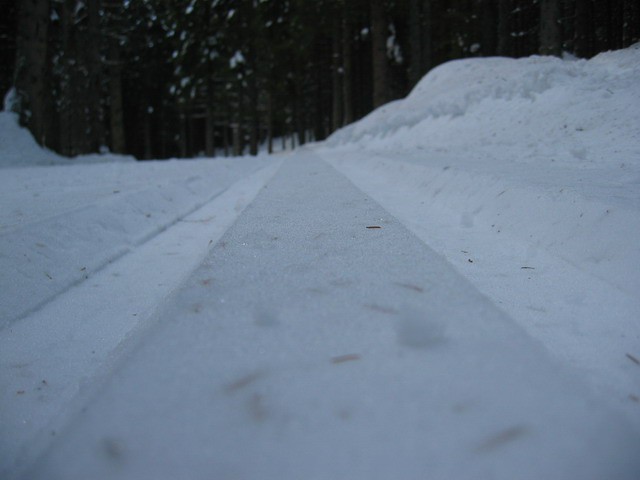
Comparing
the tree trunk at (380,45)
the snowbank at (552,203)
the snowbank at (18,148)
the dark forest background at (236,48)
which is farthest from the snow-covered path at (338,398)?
the tree trunk at (380,45)

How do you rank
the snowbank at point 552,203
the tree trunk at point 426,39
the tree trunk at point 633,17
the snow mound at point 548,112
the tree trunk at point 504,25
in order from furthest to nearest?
the tree trunk at point 633,17
the tree trunk at point 426,39
the tree trunk at point 504,25
the snow mound at point 548,112
the snowbank at point 552,203

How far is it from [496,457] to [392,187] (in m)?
3.16

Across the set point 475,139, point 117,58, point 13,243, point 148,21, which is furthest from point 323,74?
point 13,243

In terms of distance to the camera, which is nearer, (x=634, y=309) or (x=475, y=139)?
(x=634, y=309)

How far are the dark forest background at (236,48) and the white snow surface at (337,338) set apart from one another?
28.7 feet

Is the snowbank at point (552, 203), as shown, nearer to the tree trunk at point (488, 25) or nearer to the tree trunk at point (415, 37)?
the tree trunk at point (415, 37)

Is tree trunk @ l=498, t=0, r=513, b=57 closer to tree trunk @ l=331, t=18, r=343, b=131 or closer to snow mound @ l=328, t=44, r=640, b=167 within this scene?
snow mound @ l=328, t=44, r=640, b=167

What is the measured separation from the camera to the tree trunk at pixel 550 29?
835 cm

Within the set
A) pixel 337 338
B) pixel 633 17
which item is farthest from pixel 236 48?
pixel 337 338

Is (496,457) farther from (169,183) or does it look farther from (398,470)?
(169,183)

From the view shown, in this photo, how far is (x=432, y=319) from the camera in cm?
82

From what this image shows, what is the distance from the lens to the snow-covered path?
0.52m

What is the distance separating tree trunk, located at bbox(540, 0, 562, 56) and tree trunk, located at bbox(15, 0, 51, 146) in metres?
10.6

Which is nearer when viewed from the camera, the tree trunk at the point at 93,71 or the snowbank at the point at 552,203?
the snowbank at the point at 552,203
